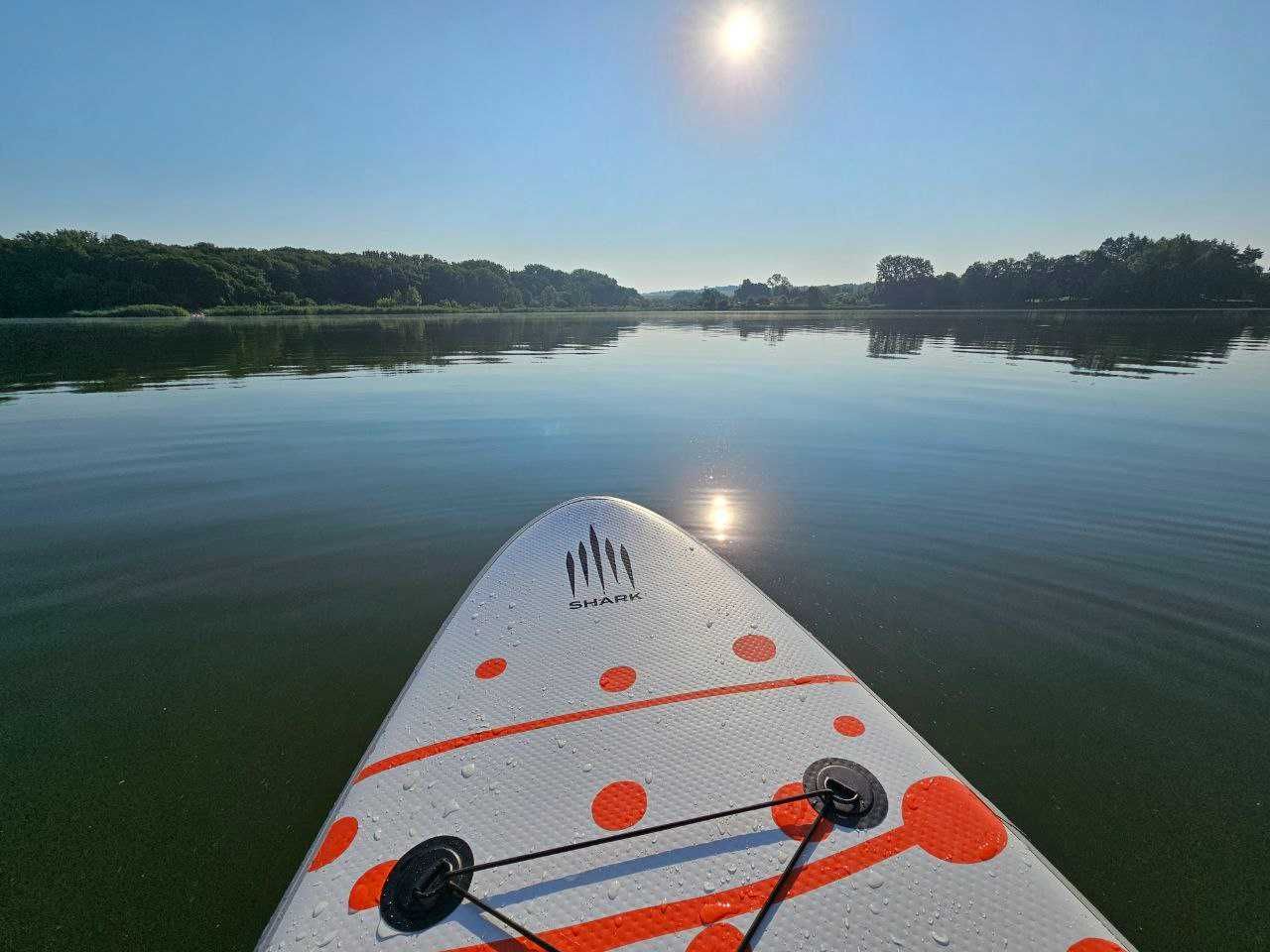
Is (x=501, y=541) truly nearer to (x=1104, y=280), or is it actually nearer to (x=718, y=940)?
(x=718, y=940)

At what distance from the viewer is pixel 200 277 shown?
255 ft

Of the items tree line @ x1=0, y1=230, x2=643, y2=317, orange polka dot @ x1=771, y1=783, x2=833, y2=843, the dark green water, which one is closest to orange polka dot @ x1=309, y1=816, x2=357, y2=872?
the dark green water

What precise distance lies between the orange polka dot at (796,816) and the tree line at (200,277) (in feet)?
335

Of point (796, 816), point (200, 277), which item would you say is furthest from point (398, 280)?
point (796, 816)

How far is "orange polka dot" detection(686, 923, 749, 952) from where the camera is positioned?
70.2 inches

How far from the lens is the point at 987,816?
7.36 ft

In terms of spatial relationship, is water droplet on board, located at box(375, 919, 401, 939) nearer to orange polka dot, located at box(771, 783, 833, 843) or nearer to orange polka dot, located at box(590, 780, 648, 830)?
orange polka dot, located at box(590, 780, 648, 830)

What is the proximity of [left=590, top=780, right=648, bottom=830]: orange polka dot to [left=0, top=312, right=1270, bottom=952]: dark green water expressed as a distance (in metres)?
1.69

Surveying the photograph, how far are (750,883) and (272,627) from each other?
4.33 metres

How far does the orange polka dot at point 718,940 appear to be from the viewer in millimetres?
1784

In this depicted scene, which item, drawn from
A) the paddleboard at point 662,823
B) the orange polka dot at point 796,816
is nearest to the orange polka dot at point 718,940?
the paddleboard at point 662,823

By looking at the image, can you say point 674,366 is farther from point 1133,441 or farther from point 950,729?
point 950,729

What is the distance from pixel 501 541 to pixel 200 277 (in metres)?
101

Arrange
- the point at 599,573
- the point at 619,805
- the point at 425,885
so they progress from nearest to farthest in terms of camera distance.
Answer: the point at 425,885
the point at 619,805
the point at 599,573
